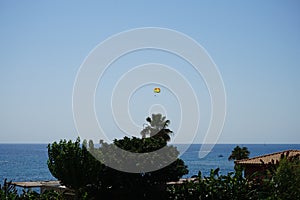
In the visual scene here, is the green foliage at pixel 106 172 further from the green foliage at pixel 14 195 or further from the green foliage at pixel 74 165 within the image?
the green foliage at pixel 14 195

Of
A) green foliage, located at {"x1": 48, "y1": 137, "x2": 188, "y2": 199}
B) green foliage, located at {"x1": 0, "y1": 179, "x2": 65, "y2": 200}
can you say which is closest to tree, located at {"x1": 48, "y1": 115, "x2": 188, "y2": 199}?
green foliage, located at {"x1": 48, "y1": 137, "x2": 188, "y2": 199}

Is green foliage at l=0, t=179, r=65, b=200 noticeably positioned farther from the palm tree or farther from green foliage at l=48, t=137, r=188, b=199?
the palm tree

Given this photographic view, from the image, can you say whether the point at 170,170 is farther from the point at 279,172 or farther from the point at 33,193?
the point at 279,172

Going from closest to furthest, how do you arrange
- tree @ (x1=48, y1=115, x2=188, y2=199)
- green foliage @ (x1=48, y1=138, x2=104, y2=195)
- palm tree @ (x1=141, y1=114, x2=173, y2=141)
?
tree @ (x1=48, y1=115, x2=188, y2=199), green foliage @ (x1=48, y1=138, x2=104, y2=195), palm tree @ (x1=141, y1=114, x2=173, y2=141)

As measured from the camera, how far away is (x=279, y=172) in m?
11.7

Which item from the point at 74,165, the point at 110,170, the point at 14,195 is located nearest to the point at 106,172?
the point at 110,170

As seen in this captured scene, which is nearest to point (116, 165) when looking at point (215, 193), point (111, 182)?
point (111, 182)

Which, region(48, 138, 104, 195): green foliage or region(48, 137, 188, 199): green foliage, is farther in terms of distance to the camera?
region(48, 138, 104, 195): green foliage

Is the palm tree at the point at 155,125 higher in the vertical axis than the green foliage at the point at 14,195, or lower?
higher

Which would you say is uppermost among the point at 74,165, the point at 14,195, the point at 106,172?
the point at 74,165

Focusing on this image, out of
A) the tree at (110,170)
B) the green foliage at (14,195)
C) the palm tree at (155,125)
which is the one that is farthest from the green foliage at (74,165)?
the palm tree at (155,125)

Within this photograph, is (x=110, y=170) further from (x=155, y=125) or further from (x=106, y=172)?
(x=155, y=125)

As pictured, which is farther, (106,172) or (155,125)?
(155,125)

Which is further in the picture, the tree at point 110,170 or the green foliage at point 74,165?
the green foliage at point 74,165
